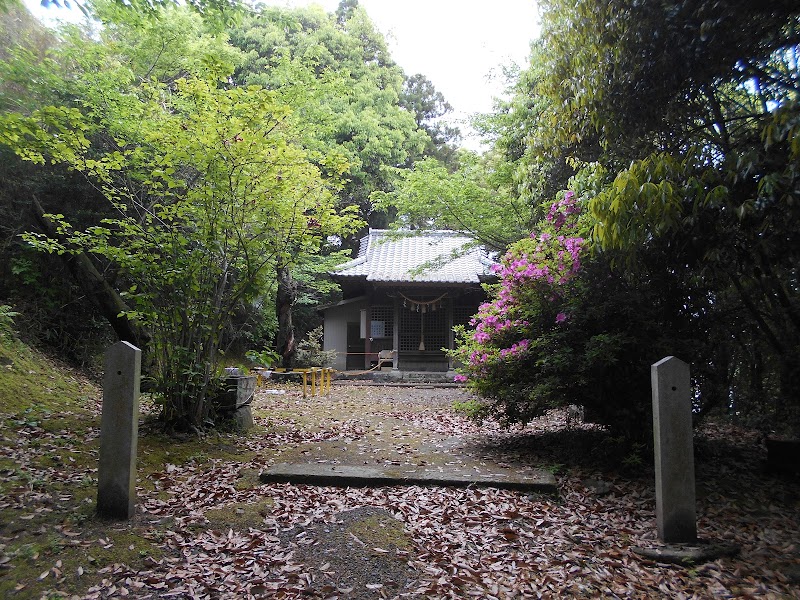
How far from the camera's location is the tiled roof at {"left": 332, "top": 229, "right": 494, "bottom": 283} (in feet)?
58.8

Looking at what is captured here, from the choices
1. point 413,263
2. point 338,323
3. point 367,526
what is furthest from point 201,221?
point 338,323

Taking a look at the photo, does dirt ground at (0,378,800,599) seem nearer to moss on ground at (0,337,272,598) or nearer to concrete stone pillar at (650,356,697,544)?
moss on ground at (0,337,272,598)

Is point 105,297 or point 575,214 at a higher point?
point 575,214

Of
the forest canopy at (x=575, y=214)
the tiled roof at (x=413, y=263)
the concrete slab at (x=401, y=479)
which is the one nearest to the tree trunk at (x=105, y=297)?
the forest canopy at (x=575, y=214)

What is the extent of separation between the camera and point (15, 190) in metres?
9.73

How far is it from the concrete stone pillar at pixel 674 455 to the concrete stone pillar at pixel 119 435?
13.1 ft

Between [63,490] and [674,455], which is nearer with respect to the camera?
[674,455]

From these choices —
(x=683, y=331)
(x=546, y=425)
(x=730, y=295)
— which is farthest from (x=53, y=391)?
(x=730, y=295)

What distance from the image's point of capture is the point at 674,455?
3771 millimetres

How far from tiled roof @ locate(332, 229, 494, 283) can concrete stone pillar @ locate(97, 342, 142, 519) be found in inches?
487

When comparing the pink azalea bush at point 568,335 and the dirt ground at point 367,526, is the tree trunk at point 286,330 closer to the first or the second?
the dirt ground at point 367,526

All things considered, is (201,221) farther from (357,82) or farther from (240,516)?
(357,82)

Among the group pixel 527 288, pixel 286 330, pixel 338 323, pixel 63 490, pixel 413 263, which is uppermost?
pixel 413 263

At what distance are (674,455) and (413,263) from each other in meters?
16.6
